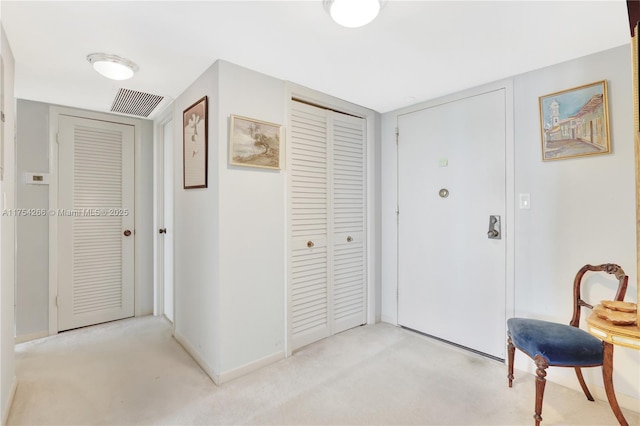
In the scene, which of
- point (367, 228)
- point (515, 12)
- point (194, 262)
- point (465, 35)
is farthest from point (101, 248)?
point (515, 12)

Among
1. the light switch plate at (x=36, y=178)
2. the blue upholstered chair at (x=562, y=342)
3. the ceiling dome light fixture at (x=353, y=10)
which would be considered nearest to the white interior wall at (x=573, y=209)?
the blue upholstered chair at (x=562, y=342)

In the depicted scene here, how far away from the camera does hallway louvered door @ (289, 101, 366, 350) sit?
2.54 metres

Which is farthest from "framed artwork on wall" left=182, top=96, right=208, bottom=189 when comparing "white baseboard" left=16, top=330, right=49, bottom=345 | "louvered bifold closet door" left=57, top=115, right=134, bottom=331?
A: "white baseboard" left=16, top=330, right=49, bottom=345

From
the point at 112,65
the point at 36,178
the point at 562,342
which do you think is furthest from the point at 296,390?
the point at 36,178

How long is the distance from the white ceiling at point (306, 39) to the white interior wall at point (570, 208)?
0.51 ft

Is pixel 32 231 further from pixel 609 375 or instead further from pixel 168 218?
pixel 609 375

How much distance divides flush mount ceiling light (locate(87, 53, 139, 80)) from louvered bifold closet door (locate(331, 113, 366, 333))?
5.30 ft

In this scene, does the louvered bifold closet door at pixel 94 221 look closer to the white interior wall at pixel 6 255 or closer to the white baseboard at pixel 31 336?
the white baseboard at pixel 31 336

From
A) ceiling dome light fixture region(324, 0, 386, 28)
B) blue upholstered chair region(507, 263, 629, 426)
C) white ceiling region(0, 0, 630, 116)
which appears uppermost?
white ceiling region(0, 0, 630, 116)

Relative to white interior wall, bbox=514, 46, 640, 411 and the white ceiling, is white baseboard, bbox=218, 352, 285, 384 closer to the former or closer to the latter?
white interior wall, bbox=514, 46, 640, 411

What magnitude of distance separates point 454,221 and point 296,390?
5.98 ft

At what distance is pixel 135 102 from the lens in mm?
2826

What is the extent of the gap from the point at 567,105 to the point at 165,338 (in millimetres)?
3670

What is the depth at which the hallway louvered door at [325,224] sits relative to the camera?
2537mm
